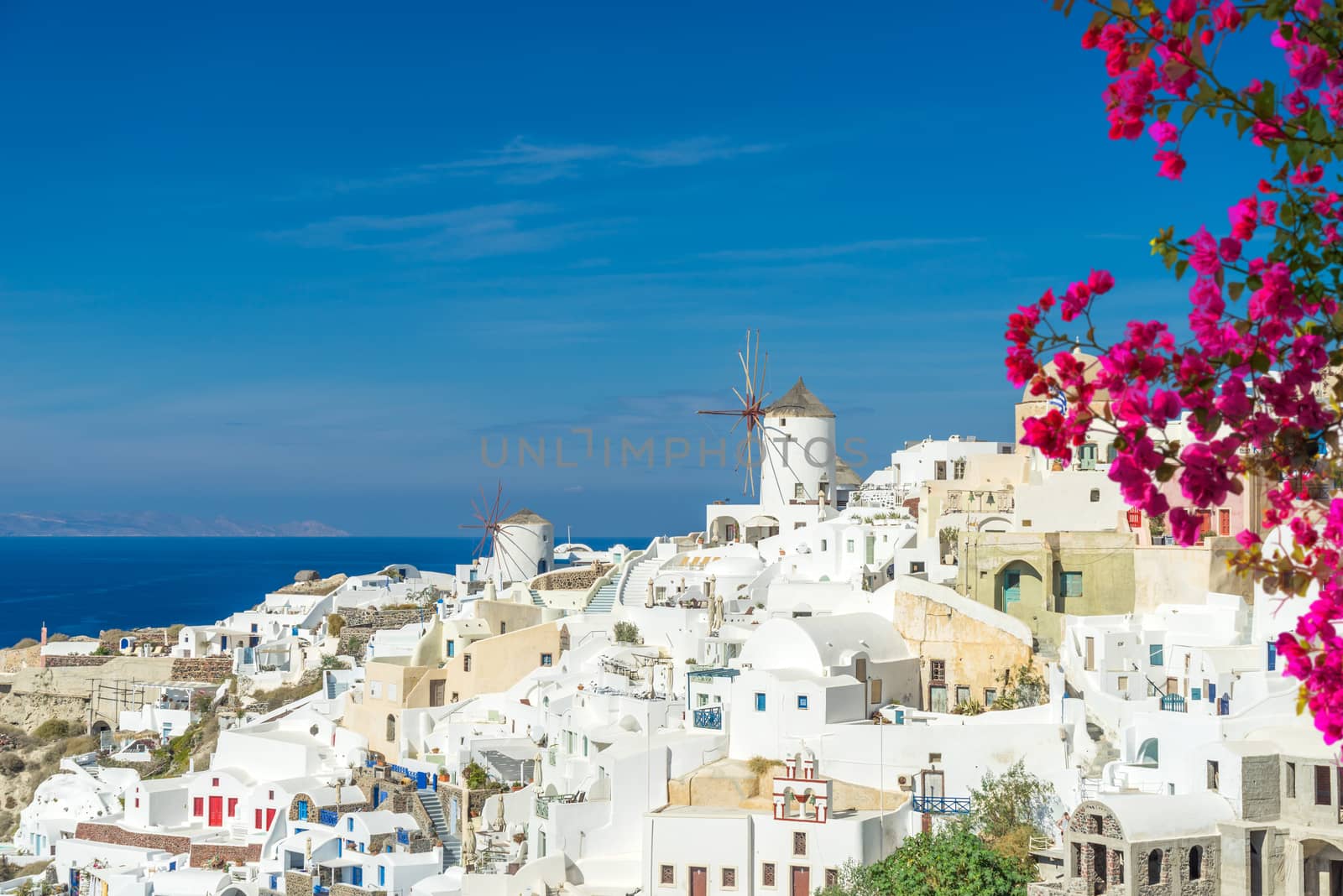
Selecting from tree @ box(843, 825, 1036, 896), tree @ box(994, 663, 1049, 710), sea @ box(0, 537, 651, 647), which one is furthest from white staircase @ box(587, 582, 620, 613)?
sea @ box(0, 537, 651, 647)

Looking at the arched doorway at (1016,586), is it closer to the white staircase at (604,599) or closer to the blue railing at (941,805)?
the blue railing at (941,805)

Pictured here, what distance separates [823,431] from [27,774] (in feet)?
91.0

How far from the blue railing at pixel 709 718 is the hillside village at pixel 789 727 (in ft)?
0.16

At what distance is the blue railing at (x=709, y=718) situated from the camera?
27641mm

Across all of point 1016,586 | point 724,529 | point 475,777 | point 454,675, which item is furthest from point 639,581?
point 1016,586

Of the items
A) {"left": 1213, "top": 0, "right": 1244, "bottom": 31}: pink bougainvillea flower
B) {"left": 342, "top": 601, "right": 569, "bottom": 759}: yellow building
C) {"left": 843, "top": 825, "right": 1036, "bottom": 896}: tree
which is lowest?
{"left": 843, "top": 825, "right": 1036, "bottom": 896}: tree

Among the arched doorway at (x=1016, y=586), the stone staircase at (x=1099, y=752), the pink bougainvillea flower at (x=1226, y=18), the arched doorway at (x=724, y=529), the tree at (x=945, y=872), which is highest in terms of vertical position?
the arched doorway at (x=724, y=529)

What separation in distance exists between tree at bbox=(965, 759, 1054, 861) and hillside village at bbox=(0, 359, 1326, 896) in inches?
3.8

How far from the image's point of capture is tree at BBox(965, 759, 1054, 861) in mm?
23125

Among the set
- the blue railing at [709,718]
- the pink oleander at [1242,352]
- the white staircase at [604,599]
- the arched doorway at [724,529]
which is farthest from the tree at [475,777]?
the pink oleander at [1242,352]

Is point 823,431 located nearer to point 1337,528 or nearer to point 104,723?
point 104,723

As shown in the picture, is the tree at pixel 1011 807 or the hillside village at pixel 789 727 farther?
the tree at pixel 1011 807

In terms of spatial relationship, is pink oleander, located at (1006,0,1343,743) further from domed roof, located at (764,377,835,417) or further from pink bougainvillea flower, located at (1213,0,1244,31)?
domed roof, located at (764,377,835,417)

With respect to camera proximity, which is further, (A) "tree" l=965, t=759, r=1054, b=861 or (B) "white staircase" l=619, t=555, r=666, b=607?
(B) "white staircase" l=619, t=555, r=666, b=607
